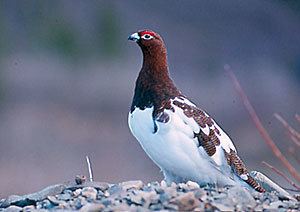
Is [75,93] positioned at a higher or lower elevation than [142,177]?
higher

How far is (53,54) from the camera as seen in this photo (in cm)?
2084

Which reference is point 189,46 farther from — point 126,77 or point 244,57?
point 126,77

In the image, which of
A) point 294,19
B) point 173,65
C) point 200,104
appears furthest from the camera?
point 294,19

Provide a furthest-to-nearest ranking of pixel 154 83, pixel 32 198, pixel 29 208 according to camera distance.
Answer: pixel 154 83 < pixel 32 198 < pixel 29 208

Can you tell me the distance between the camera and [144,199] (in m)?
5.18

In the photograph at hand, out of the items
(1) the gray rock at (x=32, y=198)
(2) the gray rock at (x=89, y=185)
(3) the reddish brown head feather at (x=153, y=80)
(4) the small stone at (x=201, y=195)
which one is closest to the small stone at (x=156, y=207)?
(4) the small stone at (x=201, y=195)

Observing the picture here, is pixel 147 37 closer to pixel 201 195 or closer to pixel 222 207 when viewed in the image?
pixel 201 195

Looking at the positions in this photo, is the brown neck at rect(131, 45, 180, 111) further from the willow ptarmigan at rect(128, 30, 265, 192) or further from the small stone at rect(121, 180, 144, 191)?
the small stone at rect(121, 180, 144, 191)

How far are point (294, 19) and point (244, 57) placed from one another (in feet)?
9.58

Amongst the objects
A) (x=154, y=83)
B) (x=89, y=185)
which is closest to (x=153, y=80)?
(x=154, y=83)

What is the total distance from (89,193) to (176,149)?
74 centimetres

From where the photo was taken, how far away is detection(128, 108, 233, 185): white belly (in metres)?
6.19

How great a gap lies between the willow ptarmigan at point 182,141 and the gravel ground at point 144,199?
0.45m

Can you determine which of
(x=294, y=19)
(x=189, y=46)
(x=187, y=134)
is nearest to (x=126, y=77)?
(x=189, y=46)
